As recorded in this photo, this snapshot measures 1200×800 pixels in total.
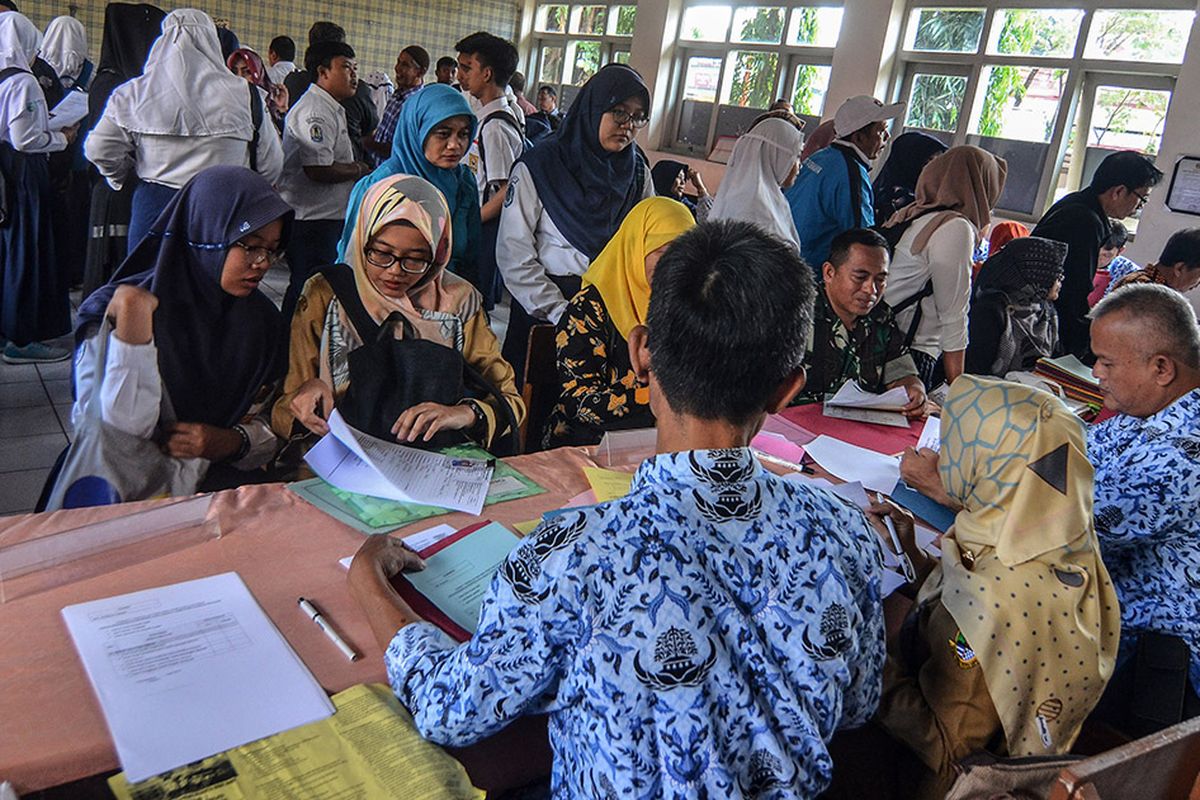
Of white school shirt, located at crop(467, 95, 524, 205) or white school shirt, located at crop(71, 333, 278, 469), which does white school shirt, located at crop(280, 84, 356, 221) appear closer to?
white school shirt, located at crop(467, 95, 524, 205)

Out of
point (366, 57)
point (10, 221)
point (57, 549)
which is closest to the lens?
point (57, 549)

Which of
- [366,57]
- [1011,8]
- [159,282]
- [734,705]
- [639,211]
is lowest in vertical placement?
[734,705]

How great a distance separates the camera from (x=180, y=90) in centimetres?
303

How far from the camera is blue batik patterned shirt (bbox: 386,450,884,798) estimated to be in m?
0.83

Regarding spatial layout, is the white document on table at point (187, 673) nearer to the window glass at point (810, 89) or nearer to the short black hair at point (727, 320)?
the short black hair at point (727, 320)

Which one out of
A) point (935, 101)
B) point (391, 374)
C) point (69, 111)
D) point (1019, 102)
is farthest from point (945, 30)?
point (391, 374)

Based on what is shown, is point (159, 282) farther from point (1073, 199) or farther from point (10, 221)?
point (1073, 199)

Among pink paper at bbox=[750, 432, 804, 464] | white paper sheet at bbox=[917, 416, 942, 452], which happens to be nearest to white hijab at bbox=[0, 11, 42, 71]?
pink paper at bbox=[750, 432, 804, 464]

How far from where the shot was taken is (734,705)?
0.86 m

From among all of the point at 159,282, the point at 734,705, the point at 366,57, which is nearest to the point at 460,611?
the point at 734,705

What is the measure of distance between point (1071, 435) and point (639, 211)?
1.26 meters

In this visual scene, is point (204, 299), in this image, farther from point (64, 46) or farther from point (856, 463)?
point (64, 46)

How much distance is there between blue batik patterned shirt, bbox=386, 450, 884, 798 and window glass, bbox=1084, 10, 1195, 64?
645 cm

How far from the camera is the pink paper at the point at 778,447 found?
195 cm
